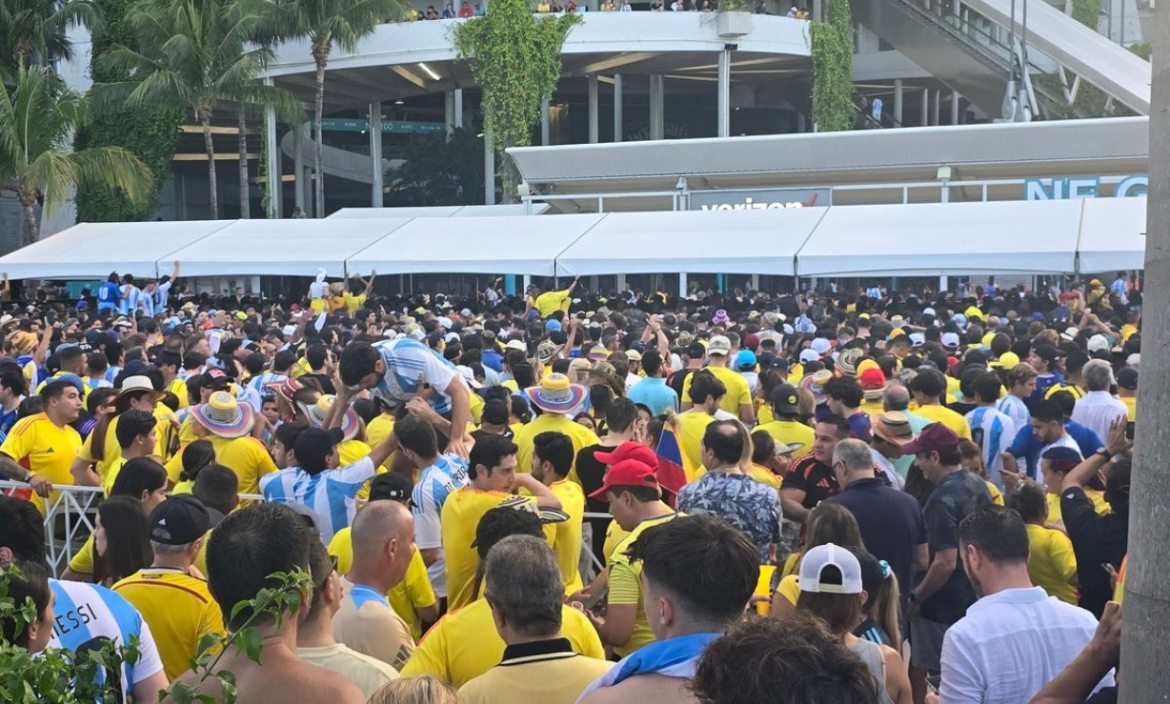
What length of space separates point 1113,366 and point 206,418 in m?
7.79

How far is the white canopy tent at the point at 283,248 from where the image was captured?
947 inches

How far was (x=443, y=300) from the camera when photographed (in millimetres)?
23938

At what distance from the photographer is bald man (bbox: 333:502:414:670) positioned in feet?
14.3

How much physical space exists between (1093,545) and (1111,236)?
14999 mm

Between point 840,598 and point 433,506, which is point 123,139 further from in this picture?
point 840,598

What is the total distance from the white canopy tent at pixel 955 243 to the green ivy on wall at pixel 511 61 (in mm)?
18771

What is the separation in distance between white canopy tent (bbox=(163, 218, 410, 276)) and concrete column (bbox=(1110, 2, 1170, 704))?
21537mm

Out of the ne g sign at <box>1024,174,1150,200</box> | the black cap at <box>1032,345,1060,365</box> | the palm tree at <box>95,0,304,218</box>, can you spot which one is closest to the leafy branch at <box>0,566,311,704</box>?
the black cap at <box>1032,345,1060,365</box>

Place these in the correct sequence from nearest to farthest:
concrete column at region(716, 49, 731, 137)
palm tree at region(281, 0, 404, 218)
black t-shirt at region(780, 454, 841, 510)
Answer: black t-shirt at region(780, 454, 841, 510) → palm tree at region(281, 0, 404, 218) → concrete column at region(716, 49, 731, 137)

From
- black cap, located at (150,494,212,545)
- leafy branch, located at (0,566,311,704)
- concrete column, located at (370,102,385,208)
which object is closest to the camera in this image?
leafy branch, located at (0,566,311,704)

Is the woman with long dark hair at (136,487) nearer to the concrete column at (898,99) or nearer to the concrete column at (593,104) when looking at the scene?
the concrete column at (593,104)

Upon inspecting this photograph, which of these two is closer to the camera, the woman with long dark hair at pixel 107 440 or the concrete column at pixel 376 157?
the woman with long dark hair at pixel 107 440

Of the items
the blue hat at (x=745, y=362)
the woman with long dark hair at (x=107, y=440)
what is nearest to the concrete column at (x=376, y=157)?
the blue hat at (x=745, y=362)

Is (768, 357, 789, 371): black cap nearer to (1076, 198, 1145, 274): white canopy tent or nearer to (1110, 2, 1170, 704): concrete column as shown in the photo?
(1110, 2, 1170, 704): concrete column
